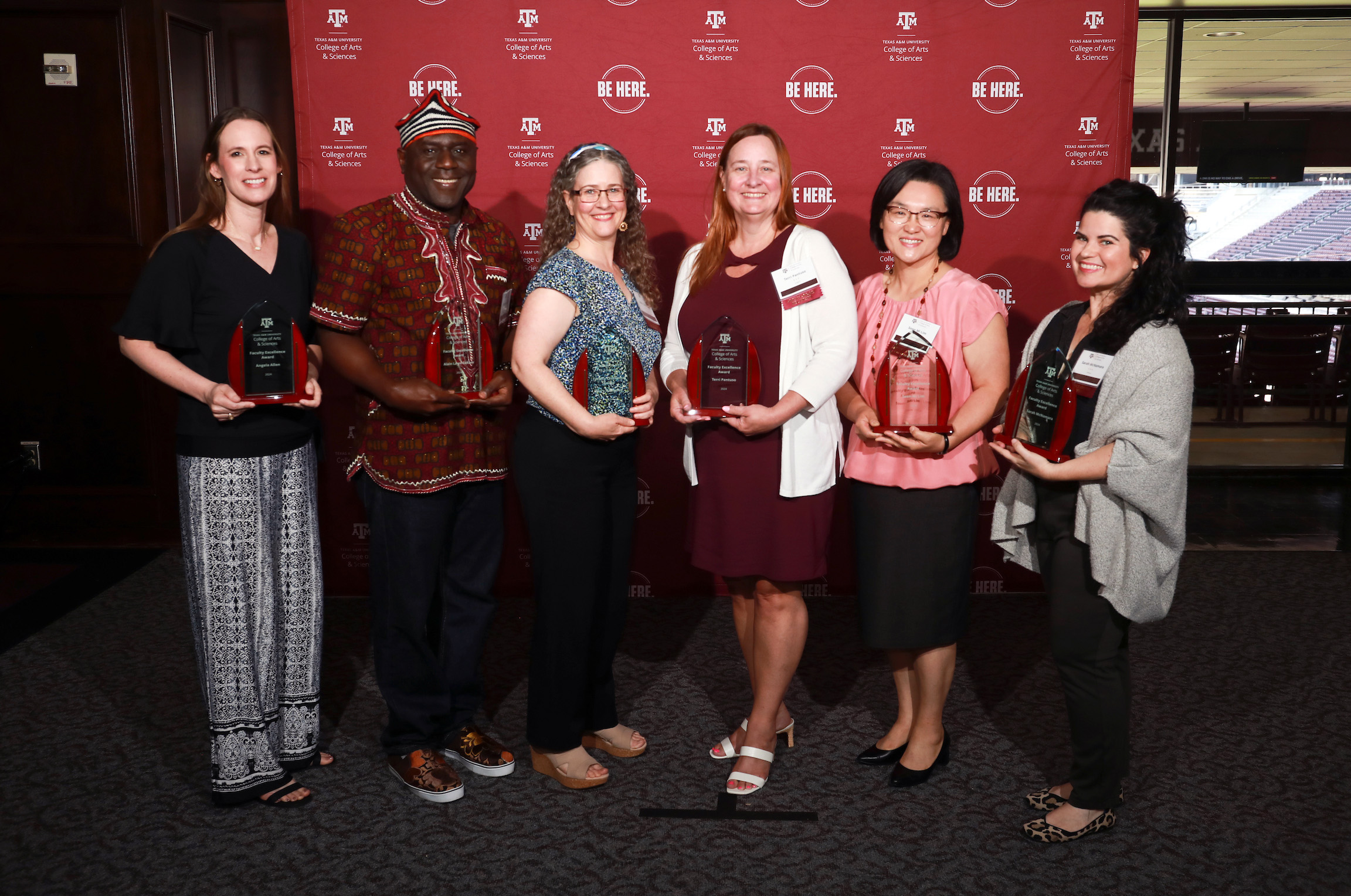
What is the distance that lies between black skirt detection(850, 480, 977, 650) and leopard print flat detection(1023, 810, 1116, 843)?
18.0 inches

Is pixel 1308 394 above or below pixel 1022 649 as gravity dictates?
above

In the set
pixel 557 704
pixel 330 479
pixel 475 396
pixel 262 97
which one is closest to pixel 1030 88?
pixel 475 396

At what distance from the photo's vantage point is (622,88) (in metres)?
3.74

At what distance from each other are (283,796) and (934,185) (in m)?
2.20

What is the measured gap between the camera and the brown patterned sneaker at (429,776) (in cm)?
238

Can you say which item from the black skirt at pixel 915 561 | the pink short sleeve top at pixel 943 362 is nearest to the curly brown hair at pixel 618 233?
the pink short sleeve top at pixel 943 362

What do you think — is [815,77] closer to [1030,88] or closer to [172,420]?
[1030,88]

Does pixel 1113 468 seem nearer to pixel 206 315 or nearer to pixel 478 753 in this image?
pixel 478 753

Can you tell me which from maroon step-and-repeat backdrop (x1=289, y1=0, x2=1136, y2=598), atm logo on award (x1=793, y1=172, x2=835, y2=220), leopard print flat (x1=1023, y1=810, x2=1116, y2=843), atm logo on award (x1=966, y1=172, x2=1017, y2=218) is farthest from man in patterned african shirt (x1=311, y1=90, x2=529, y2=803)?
atm logo on award (x1=966, y1=172, x2=1017, y2=218)

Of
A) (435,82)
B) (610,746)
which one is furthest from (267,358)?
(435,82)

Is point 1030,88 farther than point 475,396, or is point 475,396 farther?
point 1030,88

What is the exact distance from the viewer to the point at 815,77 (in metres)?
3.74

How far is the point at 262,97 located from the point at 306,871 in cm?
396

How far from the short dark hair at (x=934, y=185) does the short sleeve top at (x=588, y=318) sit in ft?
2.20
